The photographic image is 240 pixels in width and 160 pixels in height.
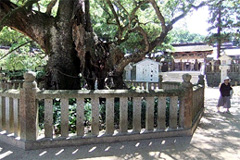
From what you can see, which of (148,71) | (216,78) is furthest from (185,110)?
(216,78)

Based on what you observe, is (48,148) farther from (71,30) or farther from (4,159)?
(71,30)

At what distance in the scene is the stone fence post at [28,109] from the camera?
365 centimetres

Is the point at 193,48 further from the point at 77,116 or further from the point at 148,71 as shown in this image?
the point at 77,116

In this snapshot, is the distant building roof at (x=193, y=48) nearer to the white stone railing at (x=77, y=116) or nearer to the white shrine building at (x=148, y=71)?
the white shrine building at (x=148, y=71)

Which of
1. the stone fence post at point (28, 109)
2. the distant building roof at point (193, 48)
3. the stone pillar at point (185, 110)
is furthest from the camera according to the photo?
the distant building roof at point (193, 48)

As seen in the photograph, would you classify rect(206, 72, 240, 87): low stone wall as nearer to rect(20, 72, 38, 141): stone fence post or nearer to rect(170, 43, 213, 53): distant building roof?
rect(170, 43, 213, 53): distant building roof

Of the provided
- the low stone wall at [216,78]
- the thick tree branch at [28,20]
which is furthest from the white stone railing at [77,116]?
the low stone wall at [216,78]

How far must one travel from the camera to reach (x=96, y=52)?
7.25 meters

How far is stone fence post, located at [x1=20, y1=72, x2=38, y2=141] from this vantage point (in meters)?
3.65

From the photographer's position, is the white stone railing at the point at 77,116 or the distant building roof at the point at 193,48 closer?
the white stone railing at the point at 77,116

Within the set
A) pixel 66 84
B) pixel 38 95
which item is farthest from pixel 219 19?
pixel 38 95

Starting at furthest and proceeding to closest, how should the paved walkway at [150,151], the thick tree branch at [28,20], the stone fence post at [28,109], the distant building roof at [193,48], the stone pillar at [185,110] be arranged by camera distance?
the distant building roof at [193,48] → the thick tree branch at [28,20] → the stone pillar at [185,110] → the stone fence post at [28,109] → the paved walkway at [150,151]

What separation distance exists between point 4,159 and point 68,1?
5507 mm

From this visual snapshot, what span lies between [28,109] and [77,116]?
2.89 feet
